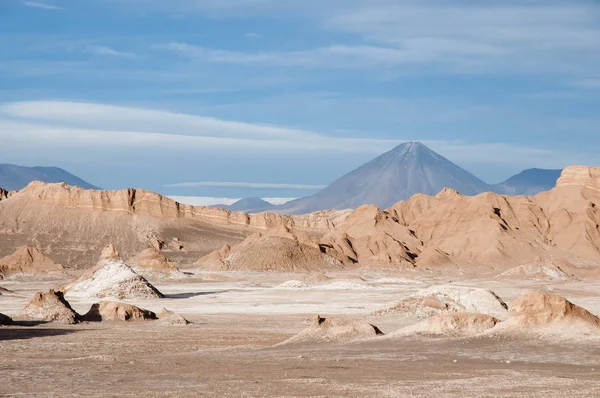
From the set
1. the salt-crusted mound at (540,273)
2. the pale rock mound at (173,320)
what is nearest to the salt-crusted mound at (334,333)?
the pale rock mound at (173,320)

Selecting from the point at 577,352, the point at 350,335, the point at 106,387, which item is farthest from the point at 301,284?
the point at 106,387

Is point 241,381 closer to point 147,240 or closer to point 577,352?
point 577,352

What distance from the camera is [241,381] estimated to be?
18.0 metres

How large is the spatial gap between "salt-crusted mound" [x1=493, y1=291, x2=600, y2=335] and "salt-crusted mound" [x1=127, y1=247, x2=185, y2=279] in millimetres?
58858

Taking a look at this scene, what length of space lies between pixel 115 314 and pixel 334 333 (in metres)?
13.2

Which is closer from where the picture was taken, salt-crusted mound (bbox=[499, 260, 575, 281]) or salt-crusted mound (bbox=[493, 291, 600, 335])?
salt-crusted mound (bbox=[493, 291, 600, 335])

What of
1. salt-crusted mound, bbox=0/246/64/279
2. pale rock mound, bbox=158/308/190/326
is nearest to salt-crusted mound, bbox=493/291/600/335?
pale rock mound, bbox=158/308/190/326

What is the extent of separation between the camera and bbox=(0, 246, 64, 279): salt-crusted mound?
89250mm

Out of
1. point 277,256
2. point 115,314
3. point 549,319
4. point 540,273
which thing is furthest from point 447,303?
point 277,256

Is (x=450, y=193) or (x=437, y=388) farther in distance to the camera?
(x=450, y=193)

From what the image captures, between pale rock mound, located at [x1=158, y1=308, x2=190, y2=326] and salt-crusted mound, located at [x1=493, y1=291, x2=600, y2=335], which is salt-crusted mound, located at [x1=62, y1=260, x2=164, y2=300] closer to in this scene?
pale rock mound, located at [x1=158, y1=308, x2=190, y2=326]

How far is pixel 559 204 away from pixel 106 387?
116 metres

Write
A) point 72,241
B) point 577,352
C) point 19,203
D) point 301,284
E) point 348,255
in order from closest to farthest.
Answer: point 577,352
point 301,284
point 348,255
point 72,241
point 19,203

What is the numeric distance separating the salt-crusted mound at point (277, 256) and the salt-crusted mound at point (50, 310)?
2319 inches
